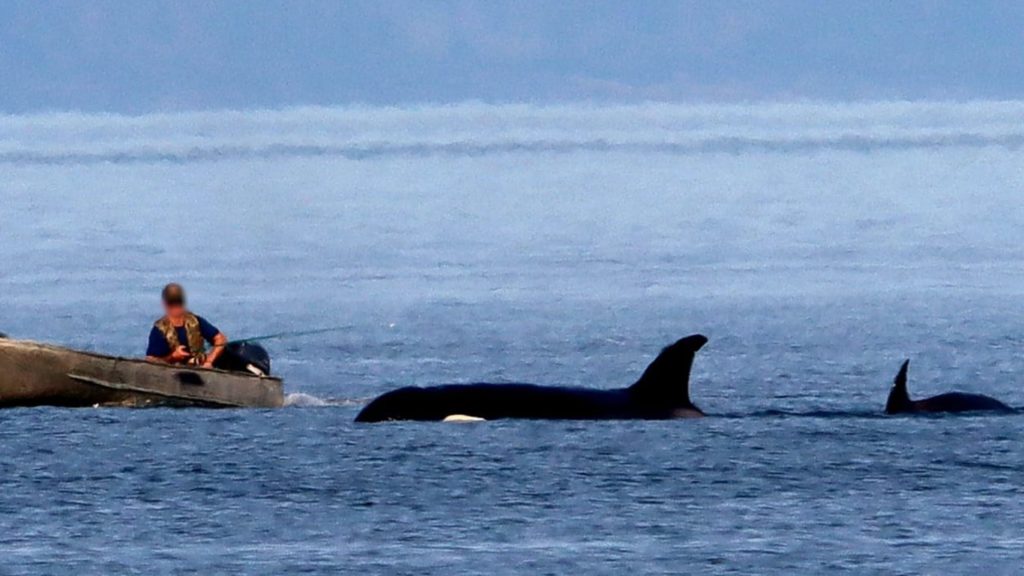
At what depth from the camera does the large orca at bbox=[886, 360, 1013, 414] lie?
3112cm

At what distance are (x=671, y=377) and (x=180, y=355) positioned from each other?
18.4ft

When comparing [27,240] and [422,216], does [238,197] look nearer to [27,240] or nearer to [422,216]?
[422,216]

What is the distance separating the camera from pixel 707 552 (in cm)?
2233

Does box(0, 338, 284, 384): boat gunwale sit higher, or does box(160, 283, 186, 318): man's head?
box(160, 283, 186, 318): man's head

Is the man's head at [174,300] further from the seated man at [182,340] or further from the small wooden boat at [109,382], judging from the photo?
the small wooden boat at [109,382]

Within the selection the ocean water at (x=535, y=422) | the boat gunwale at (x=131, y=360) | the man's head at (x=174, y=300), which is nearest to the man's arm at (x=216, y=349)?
the boat gunwale at (x=131, y=360)

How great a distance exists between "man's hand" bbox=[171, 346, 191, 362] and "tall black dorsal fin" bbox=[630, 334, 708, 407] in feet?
16.8

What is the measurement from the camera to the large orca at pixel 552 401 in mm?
30438

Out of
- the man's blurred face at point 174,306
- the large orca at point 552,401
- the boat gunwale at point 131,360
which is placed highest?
the man's blurred face at point 174,306

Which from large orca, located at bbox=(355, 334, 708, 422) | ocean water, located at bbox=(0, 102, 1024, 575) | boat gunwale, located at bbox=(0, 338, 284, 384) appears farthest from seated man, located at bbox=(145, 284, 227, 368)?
large orca, located at bbox=(355, 334, 708, 422)

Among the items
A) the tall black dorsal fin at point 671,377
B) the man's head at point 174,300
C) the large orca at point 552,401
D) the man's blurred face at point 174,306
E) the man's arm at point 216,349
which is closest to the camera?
the large orca at point 552,401

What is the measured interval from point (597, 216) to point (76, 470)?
224 ft

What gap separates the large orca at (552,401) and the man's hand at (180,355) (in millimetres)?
2794

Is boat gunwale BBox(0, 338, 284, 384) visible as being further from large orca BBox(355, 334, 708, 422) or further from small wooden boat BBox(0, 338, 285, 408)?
large orca BBox(355, 334, 708, 422)
